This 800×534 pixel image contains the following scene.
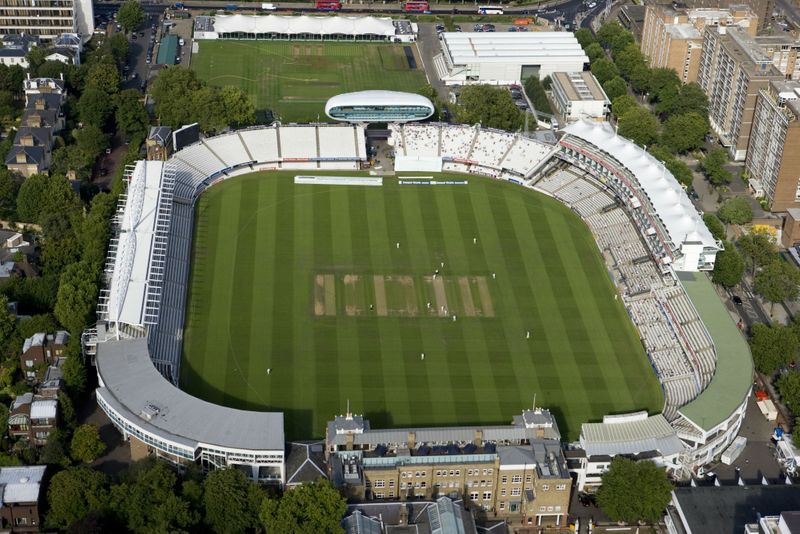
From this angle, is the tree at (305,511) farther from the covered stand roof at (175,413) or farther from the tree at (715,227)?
the tree at (715,227)

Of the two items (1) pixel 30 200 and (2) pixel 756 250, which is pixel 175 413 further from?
(2) pixel 756 250

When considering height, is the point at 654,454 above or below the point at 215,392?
below

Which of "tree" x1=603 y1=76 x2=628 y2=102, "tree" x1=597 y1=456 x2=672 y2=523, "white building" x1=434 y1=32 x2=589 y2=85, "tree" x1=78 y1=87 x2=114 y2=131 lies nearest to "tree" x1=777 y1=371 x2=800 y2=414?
"tree" x1=597 y1=456 x2=672 y2=523

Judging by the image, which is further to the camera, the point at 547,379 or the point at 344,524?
the point at 547,379

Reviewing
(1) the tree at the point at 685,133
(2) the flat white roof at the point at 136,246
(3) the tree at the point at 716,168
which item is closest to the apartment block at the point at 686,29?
(1) the tree at the point at 685,133

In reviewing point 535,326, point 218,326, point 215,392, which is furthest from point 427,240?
point 215,392

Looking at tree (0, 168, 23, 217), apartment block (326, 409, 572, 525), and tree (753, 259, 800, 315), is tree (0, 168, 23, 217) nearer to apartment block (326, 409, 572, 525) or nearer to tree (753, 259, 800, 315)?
apartment block (326, 409, 572, 525)

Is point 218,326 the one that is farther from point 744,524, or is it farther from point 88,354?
point 744,524

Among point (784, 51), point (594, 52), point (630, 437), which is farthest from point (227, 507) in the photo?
point (594, 52)
